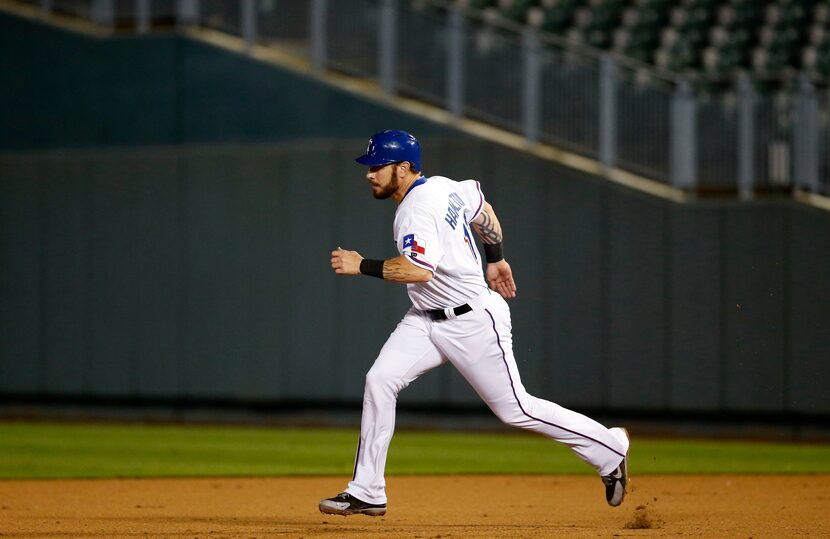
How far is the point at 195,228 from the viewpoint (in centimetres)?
1370

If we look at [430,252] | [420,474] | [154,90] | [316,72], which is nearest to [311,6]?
[316,72]

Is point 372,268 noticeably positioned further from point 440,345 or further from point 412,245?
point 440,345

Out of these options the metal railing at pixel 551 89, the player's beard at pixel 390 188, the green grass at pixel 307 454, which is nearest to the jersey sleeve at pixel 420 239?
the player's beard at pixel 390 188

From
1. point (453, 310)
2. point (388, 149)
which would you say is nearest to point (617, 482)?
point (453, 310)

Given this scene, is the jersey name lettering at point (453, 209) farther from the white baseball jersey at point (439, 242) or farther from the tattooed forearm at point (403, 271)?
the tattooed forearm at point (403, 271)

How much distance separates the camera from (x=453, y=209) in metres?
6.28

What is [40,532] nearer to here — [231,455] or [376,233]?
[231,455]

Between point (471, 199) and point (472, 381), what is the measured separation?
92cm

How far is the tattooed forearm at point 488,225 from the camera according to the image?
6664mm

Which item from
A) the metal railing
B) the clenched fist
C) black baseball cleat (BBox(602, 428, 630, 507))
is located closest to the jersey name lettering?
the clenched fist

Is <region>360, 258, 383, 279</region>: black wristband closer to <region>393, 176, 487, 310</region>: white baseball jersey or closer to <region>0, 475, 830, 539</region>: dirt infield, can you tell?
<region>393, 176, 487, 310</region>: white baseball jersey

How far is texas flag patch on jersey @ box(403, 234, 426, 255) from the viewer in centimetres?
597

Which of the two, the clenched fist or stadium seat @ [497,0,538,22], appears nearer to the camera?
the clenched fist

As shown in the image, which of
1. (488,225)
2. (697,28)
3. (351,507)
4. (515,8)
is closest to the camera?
(351,507)
